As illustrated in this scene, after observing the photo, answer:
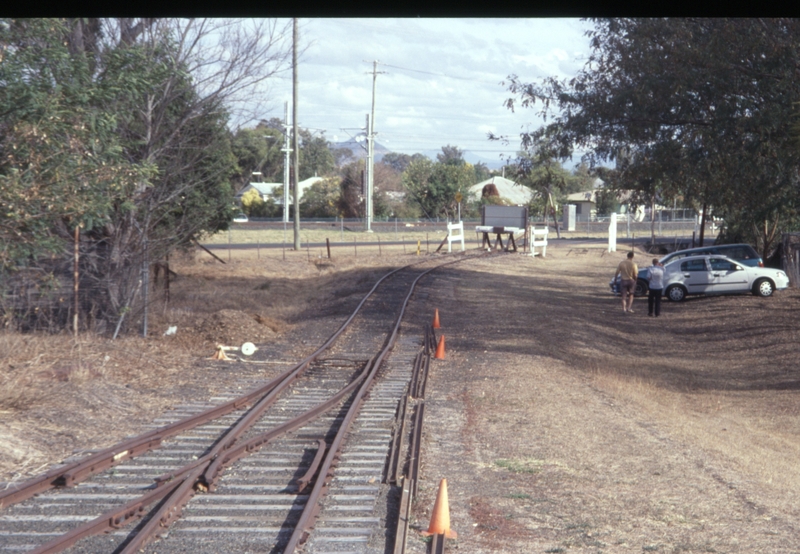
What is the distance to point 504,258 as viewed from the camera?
4453 centimetres

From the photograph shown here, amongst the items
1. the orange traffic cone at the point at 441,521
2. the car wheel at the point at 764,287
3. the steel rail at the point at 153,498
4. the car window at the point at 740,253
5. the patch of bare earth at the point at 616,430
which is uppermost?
the car window at the point at 740,253

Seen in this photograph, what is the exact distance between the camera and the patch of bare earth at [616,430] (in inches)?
279

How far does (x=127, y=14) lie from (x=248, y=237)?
56456mm

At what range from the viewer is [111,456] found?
332 inches

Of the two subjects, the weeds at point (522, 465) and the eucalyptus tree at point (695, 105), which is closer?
the weeds at point (522, 465)

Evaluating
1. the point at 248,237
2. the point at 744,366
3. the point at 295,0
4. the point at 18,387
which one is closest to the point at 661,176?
the point at 744,366

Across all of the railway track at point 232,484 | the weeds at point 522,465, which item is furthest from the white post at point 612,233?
the weeds at point 522,465

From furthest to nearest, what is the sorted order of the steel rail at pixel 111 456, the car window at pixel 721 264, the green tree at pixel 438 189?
the green tree at pixel 438 189 → the car window at pixel 721 264 → the steel rail at pixel 111 456

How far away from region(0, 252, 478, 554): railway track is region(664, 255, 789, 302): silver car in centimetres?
1778

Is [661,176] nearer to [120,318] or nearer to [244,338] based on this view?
[244,338]

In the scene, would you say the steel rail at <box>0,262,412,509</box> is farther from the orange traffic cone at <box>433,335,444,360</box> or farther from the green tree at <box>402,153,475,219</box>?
the green tree at <box>402,153,475,219</box>

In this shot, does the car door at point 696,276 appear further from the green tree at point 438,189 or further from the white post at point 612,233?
the green tree at point 438,189

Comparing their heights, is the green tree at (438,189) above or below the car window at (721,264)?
above

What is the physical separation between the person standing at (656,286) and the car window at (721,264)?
3.49m
